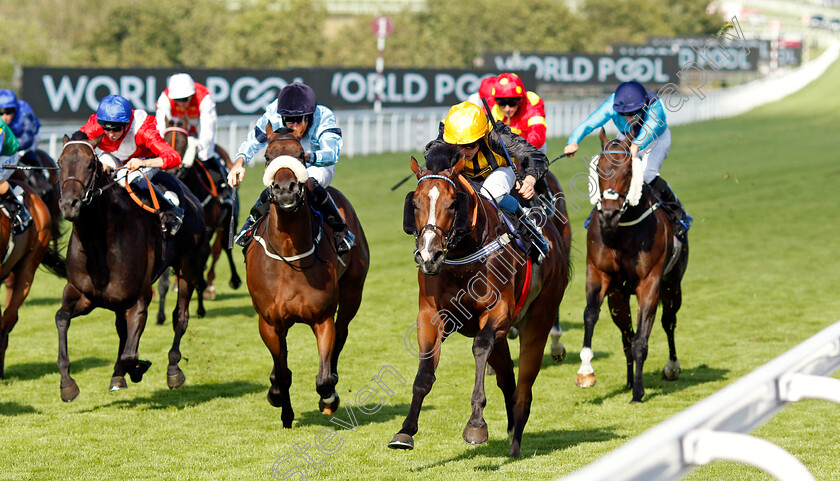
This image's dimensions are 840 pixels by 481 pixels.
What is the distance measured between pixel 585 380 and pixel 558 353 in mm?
274

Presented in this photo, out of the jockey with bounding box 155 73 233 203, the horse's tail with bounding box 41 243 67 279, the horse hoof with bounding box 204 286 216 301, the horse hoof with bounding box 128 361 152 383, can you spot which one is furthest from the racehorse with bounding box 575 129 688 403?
the horse hoof with bounding box 204 286 216 301

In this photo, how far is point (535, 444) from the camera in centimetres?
596

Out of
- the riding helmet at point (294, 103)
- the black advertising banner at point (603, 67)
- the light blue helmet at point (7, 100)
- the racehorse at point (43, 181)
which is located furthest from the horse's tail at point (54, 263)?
the black advertising banner at point (603, 67)

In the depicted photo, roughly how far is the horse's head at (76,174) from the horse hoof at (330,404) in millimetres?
1892

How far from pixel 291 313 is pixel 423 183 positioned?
1529 millimetres

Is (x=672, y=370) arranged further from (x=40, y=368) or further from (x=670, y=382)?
(x=40, y=368)

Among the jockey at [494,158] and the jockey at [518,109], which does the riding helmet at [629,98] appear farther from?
the jockey at [494,158]

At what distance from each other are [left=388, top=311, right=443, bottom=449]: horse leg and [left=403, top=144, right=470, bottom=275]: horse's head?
1.70 ft

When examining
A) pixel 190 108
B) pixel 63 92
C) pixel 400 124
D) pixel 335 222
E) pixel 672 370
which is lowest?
pixel 672 370

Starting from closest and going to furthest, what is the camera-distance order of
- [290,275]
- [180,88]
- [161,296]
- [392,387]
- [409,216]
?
[409,216] → [290,275] → [392,387] → [180,88] → [161,296]

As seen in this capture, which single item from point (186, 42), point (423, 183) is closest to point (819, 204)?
point (423, 183)

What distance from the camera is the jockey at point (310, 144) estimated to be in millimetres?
6215

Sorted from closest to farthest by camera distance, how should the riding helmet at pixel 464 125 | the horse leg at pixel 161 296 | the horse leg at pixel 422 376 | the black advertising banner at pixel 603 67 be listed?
1. the horse leg at pixel 422 376
2. the riding helmet at pixel 464 125
3. the horse leg at pixel 161 296
4. the black advertising banner at pixel 603 67

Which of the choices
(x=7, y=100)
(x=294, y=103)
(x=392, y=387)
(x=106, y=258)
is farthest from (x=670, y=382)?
(x=7, y=100)
